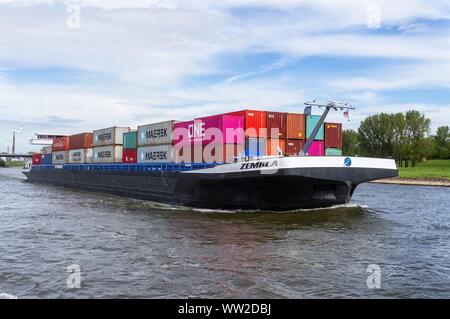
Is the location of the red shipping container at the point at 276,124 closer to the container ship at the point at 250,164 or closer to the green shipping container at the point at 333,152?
the container ship at the point at 250,164

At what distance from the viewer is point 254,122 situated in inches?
1043

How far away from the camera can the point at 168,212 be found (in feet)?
84.5

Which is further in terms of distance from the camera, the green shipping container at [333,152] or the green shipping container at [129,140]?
the green shipping container at [129,140]

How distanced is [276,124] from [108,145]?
21957mm

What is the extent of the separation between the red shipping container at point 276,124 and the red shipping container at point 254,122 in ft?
0.86

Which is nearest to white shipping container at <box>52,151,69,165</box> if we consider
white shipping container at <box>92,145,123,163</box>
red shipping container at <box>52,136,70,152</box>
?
red shipping container at <box>52,136,70,152</box>

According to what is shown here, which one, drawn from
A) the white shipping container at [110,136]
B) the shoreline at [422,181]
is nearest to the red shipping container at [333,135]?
the white shipping container at [110,136]

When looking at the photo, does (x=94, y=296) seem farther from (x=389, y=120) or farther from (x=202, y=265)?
(x=389, y=120)

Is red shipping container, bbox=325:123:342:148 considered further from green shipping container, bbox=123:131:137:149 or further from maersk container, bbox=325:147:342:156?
green shipping container, bbox=123:131:137:149

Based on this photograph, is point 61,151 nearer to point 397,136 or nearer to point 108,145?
point 108,145

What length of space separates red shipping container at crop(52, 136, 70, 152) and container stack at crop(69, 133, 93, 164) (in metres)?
1.05

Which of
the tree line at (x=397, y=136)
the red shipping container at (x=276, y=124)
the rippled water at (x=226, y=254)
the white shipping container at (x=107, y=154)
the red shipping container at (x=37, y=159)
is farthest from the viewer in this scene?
the tree line at (x=397, y=136)

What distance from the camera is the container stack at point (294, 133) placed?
27.4 m
